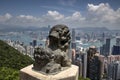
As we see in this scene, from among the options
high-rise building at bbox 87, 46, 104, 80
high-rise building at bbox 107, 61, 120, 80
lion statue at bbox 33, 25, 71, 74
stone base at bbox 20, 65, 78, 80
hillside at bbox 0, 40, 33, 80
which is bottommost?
high-rise building at bbox 107, 61, 120, 80

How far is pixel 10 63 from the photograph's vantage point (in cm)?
1417

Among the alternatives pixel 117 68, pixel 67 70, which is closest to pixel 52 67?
A: pixel 67 70

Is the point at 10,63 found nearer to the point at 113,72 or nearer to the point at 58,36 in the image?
the point at 58,36

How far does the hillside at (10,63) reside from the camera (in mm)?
6134

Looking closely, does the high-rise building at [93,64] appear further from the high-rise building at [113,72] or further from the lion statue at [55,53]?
the lion statue at [55,53]

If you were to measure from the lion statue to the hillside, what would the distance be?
241 centimetres

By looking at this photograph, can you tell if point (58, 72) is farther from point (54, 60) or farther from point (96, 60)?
point (96, 60)

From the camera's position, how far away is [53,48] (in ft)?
12.9

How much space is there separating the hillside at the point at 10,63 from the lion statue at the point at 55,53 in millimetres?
2412

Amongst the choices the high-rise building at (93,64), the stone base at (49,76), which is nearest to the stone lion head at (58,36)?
the stone base at (49,76)

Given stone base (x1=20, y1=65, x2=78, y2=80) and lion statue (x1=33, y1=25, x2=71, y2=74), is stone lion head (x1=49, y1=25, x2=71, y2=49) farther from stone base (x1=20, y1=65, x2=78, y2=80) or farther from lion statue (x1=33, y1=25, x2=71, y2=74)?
stone base (x1=20, y1=65, x2=78, y2=80)

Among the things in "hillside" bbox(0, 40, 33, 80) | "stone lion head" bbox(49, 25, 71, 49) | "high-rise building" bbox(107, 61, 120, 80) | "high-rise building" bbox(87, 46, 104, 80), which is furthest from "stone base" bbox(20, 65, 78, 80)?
"high-rise building" bbox(107, 61, 120, 80)

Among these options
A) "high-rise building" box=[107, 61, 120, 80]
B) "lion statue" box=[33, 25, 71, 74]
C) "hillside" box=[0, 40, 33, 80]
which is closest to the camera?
"lion statue" box=[33, 25, 71, 74]

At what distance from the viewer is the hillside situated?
6134 mm
